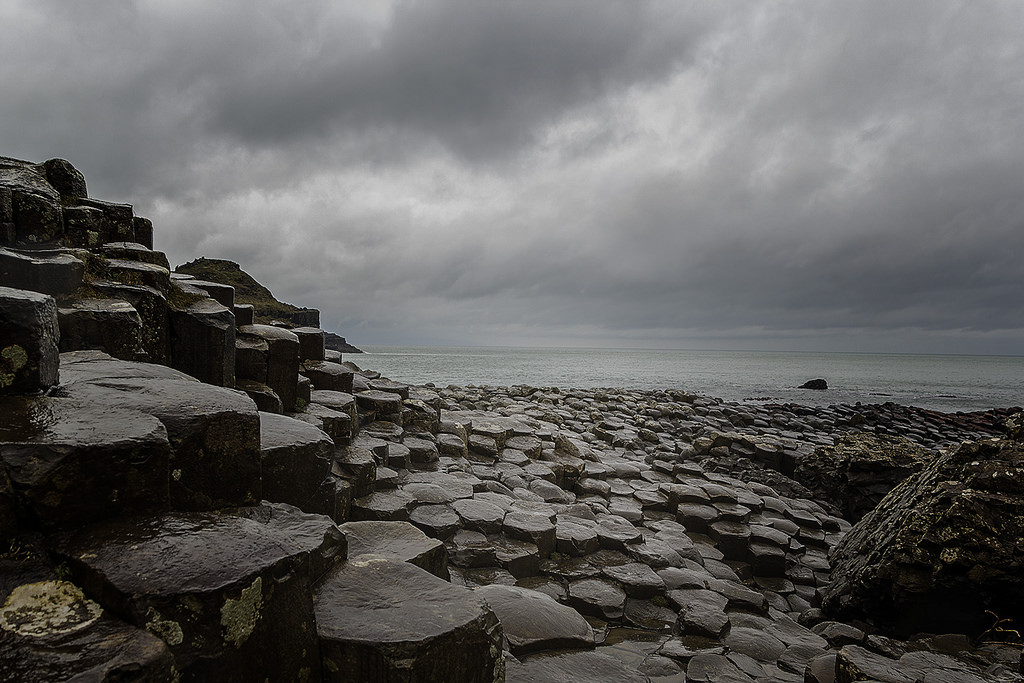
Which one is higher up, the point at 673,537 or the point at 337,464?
the point at 337,464

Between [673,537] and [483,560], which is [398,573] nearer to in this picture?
[483,560]

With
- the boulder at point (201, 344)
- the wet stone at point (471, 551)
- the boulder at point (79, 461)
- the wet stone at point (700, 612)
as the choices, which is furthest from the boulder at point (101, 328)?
the wet stone at point (700, 612)

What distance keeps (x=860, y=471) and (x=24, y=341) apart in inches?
447

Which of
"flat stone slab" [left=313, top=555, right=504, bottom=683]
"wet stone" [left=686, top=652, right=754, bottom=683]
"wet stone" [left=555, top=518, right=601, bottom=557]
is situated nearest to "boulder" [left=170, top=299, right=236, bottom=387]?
"flat stone slab" [left=313, top=555, right=504, bottom=683]

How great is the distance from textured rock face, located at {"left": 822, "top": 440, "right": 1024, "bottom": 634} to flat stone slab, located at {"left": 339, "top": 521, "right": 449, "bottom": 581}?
4406 mm

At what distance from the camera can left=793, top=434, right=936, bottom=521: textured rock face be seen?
27.9ft

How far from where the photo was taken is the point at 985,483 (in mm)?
4664

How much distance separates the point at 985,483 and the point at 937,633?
153cm

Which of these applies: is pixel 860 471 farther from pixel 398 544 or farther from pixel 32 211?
pixel 32 211

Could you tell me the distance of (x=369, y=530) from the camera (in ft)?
11.7

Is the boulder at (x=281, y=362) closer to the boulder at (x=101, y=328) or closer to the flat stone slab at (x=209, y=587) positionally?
the boulder at (x=101, y=328)

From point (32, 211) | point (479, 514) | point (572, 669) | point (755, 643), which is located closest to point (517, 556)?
point (479, 514)

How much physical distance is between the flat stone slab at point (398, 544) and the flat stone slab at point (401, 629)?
524 millimetres

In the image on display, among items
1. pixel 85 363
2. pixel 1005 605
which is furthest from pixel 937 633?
pixel 85 363
